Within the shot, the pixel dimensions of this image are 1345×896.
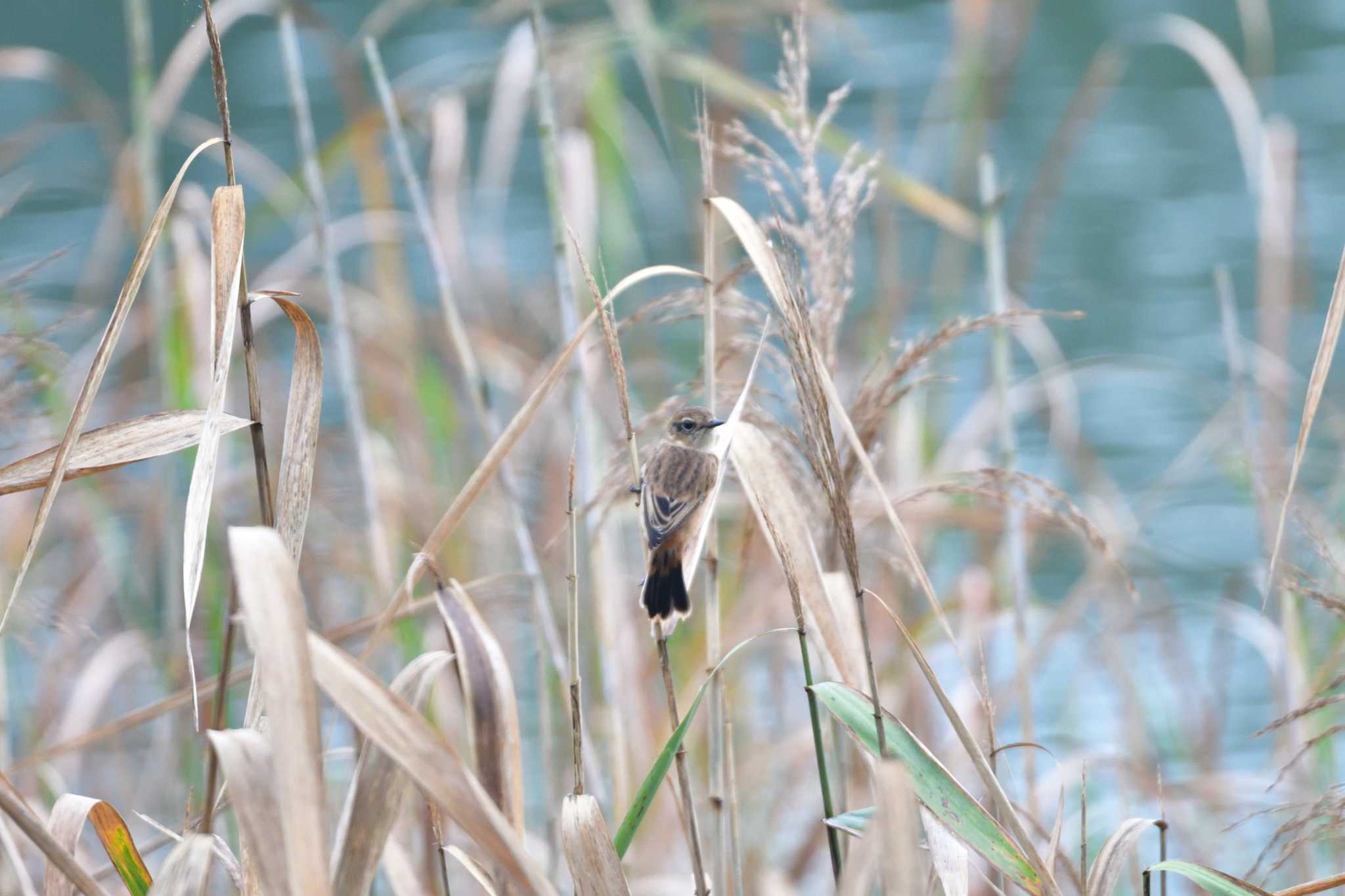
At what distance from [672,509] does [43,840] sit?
882 millimetres

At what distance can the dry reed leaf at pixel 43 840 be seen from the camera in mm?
1023

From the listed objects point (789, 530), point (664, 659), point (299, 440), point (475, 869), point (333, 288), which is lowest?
point (475, 869)

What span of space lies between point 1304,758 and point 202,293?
2.41 m

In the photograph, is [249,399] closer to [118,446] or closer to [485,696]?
[118,446]

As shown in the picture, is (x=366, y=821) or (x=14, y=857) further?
(x=14, y=857)

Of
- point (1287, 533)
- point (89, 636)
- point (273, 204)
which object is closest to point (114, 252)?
point (273, 204)

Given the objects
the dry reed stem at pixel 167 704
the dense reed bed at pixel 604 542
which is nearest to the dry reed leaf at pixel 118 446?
the dense reed bed at pixel 604 542

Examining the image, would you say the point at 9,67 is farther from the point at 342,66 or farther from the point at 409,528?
the point at 409,528

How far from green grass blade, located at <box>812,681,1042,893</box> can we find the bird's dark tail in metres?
0.28

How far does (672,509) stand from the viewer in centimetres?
174

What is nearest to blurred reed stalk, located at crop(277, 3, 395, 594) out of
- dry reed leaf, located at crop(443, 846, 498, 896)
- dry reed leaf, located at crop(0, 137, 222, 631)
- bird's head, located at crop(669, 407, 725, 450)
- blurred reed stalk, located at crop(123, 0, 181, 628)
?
blurred reed stalk, located at crop(123, 0, 181, 628)

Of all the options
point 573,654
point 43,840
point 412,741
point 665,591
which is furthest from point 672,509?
point 43,840

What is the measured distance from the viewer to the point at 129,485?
3.74m

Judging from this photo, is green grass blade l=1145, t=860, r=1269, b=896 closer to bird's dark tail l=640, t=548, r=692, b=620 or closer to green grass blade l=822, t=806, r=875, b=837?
green grass blade l=822, t=806, r=875, b=837
